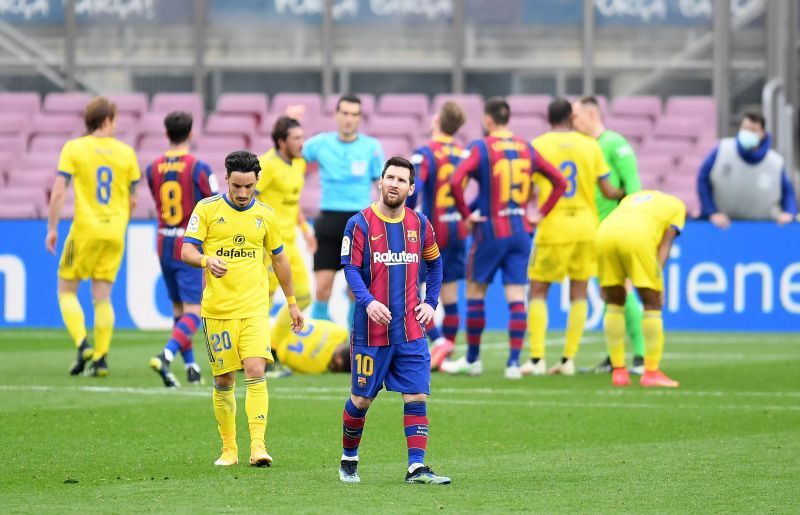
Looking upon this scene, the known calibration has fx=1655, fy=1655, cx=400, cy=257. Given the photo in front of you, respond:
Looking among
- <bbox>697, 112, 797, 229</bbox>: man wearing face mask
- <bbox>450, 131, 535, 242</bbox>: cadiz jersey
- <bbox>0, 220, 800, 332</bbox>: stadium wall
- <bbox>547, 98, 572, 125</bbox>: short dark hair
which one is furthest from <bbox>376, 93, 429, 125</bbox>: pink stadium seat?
<bbox>450, 131, 535, 242</bbox>: cadiz jersey

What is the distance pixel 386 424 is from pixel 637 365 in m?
4.15

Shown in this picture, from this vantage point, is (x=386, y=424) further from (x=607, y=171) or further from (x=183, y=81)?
(x=183, y=81)

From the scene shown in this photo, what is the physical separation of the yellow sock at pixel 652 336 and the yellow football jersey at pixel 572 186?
4.45ft

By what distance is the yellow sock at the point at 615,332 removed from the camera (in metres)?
12.9

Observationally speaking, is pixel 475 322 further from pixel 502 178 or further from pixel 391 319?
pixel 391 319

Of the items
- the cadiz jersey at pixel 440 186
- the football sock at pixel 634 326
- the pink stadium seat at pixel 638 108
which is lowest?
the football sock at pixel 634 326

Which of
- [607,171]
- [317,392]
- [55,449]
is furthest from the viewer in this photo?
[607,171]

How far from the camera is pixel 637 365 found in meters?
14.1

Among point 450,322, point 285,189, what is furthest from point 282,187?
point 450,322

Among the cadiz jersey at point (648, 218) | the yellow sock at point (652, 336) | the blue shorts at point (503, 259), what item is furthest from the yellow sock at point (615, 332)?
the blue shorts at point (503, 259)

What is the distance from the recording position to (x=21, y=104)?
23.8 metres

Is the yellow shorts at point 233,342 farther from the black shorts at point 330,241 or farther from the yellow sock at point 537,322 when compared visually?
the black shorts at point 330,241

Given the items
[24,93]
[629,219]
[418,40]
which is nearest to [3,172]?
[24,93]

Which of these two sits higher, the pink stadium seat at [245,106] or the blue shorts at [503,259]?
the pink stadium seat at [245,106]
